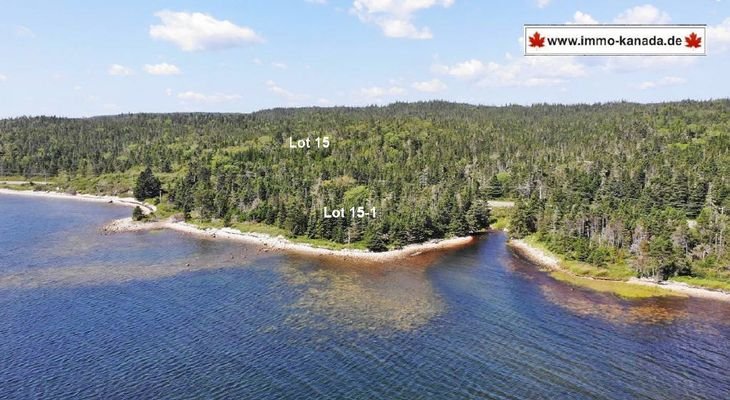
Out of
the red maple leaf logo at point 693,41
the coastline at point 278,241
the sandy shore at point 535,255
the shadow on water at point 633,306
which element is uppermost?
the red maple leaf logo at point 693,41

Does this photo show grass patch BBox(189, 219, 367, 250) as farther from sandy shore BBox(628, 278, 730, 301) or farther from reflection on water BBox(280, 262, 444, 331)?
sandy shore BBox(628, 278, 730, 301)

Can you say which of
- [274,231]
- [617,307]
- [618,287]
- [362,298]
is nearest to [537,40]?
[617,307]

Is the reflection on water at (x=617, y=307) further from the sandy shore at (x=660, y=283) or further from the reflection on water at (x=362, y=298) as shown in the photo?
the reflection on water at (x=362, y=298)

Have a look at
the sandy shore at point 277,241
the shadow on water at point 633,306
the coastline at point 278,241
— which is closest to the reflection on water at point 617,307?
the shadow on water at point 633,306

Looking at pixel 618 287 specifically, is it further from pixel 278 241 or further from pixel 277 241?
pixel 277 241

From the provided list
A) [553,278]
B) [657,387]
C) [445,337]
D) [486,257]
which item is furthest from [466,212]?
[657,387]

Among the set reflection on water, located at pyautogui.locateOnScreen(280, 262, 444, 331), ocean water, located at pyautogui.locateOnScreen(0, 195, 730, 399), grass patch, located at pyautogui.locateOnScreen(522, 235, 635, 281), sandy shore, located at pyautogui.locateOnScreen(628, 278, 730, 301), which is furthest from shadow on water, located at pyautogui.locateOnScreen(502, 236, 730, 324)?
reflection on water, located at pyautogui.locateOnScreen(280, 262, 444, 331)
